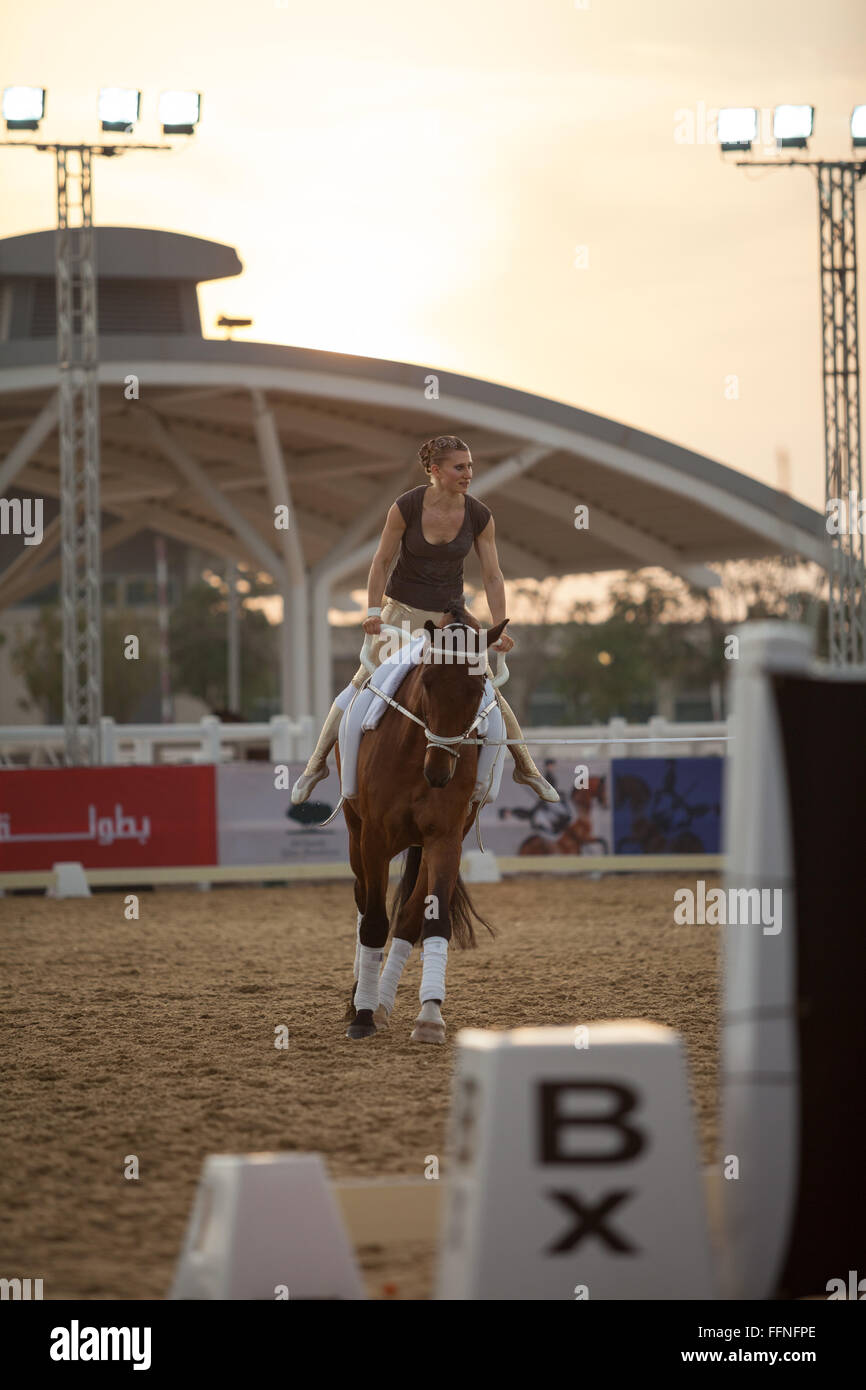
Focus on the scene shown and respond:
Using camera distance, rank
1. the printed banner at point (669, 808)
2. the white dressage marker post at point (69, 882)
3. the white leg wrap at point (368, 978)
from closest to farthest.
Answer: the white leg wrap at point (368, 978) → the white dressage marker post at point (69, 882) → the printed banner at point (669, 808)

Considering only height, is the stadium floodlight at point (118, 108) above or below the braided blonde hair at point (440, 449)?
above

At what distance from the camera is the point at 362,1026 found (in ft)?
27.8

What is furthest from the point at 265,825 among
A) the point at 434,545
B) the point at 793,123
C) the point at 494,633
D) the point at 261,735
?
the point at 793,123

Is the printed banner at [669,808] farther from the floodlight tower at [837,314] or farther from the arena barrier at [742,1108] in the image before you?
the arena barrier at [742,1108]

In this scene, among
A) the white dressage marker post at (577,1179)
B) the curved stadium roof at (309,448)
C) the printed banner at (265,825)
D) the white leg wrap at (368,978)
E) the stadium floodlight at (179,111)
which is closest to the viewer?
the white dressage marker post at (577,1179)

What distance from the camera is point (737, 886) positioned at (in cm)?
393

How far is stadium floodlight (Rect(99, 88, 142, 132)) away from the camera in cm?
2066

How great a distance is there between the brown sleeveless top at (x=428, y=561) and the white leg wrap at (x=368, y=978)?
183 centimetres

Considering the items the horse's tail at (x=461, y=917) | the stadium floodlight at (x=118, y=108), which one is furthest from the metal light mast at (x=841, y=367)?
the horse's tail at (x=461, y=917)

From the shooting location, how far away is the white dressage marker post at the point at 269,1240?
390cm

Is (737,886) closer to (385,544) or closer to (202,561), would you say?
(385,544)
